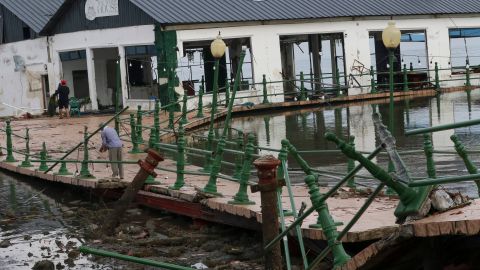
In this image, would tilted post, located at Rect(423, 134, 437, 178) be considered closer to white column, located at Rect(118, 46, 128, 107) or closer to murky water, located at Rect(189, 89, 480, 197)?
murky water, located at Rect(189, 89, 480, 197)

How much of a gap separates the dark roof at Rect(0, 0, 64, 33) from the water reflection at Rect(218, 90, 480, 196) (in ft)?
41.4

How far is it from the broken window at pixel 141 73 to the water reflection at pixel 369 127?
580 centimetres

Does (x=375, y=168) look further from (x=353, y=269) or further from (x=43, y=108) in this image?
(x=43, y=108)

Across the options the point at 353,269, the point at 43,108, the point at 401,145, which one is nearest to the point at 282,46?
the point at 43,108

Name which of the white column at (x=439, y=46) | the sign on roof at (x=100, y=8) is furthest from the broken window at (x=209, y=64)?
the white column at (x=439, y=46)

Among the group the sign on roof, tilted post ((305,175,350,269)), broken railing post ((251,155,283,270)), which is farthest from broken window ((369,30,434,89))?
tilted post ((305,175,350,269))

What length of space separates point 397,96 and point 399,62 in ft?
21.7

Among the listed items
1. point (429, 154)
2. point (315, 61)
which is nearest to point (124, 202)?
point (429, 154)

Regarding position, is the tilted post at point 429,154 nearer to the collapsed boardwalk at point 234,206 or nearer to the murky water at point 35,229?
the collapsed boardwalk at point 234,206

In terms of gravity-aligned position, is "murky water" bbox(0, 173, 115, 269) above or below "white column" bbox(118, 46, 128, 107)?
below

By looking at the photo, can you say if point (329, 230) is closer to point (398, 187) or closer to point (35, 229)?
point (398, 187)

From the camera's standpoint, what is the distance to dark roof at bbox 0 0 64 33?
42812 millimetres

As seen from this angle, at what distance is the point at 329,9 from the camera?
135 ft

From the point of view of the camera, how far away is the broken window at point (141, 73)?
127 feet
